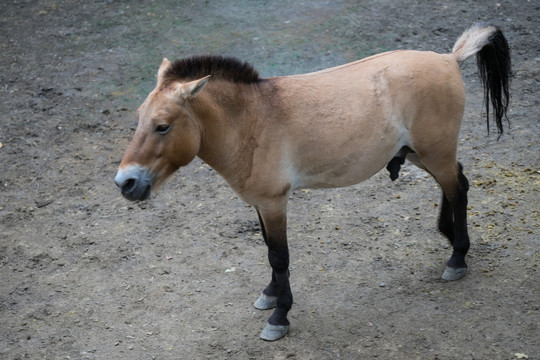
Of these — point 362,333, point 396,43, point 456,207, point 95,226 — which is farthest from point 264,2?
point 362,333

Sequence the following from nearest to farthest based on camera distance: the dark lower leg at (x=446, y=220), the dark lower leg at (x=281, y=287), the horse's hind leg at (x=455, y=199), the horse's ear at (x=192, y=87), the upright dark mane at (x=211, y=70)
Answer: the horse's ear at (x=192, y=87)
the upright dark mane at (x=211, y=70)
the dark lower leg at (x=281, y=287)
the horse's hind leg at (x=455, y=199)
the dark lower leg at (x=446, y=220)

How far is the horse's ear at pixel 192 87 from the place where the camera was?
12.0ft

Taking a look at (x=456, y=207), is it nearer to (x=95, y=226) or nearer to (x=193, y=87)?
(x=193, y=87)

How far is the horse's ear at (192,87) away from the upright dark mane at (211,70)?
0.18 m

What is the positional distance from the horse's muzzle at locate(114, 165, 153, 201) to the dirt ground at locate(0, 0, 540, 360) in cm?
119

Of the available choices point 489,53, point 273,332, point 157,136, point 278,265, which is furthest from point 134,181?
point 489,53

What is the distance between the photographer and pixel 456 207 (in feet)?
15.3

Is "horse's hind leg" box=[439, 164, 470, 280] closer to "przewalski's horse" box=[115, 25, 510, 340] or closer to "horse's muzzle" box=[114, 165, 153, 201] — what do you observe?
"przewalski's horse" box=[115, 25, 510, 340]

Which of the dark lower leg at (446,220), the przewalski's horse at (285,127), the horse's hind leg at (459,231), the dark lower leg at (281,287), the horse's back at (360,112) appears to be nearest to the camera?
the przewalski's horse at (285,127)

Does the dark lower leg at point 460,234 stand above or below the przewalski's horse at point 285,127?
below

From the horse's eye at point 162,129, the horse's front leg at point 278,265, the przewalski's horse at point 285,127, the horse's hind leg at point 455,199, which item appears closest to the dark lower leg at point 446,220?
the horse's hind leg at point 455,199

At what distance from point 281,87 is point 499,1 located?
6023mm

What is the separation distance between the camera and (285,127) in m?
4.08

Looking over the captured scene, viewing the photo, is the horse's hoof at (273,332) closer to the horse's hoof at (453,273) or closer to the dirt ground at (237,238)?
the dirt ground at (237,238)
